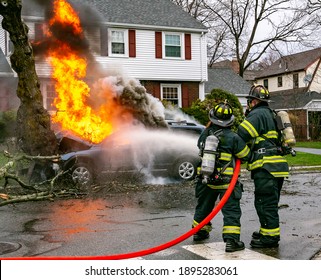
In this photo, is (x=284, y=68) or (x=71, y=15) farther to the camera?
(x=284, y=68)

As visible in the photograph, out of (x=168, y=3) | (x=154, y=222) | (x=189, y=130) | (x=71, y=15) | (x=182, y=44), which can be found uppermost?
(x=168, y=3)

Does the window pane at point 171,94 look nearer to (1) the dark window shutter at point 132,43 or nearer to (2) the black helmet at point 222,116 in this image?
(1) the dark window shutter at point 132,43

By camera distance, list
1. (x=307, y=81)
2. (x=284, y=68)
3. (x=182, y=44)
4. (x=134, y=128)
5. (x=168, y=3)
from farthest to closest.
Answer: (x=284, y=68), (x=307, y=81), (x=168, y=3), (x=182, y=44), (x=134, y=128)

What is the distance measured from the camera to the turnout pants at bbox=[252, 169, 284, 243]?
17.2ft

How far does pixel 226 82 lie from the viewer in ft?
105

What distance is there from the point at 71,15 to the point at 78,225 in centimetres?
710

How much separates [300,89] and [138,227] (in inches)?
1483

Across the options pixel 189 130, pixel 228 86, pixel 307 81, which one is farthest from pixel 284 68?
pixel 189 130

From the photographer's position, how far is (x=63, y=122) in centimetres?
1146

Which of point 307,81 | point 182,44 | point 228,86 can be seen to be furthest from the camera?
point 307,81

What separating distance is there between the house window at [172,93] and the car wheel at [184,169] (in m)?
13.2
